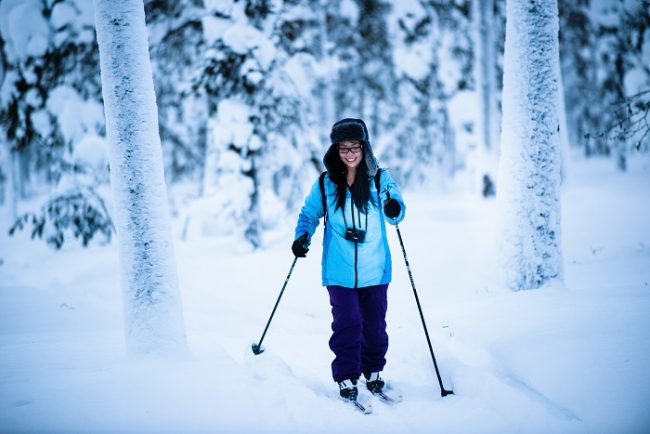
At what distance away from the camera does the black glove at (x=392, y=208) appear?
10.6 feet

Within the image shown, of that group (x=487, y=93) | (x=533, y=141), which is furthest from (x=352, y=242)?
(x=487, y=93)

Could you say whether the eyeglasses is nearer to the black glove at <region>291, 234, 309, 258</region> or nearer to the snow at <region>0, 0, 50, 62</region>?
the black glove at <region>291, 234, 309, 258</region>

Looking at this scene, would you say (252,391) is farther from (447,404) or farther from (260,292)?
(260,292)

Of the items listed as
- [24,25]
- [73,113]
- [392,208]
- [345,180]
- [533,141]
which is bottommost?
[392,208]

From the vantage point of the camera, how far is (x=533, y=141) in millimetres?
4688

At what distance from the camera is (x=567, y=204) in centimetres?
1053

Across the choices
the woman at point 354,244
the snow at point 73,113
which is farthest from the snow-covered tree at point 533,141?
the snow at point 73,113

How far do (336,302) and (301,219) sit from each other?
0.76m

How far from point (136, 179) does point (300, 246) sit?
1548 mm

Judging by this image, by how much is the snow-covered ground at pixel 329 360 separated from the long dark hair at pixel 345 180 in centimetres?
159

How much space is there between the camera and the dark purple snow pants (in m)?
0.41

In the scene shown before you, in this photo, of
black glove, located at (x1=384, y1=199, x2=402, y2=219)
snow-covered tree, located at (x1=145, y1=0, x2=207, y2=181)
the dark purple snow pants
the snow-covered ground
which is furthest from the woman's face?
snow-covered tree, located at (x1=145, y1=0, x2=207, y2=181)

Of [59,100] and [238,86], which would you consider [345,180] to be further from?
[59,100]

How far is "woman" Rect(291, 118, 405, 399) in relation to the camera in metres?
3.28
